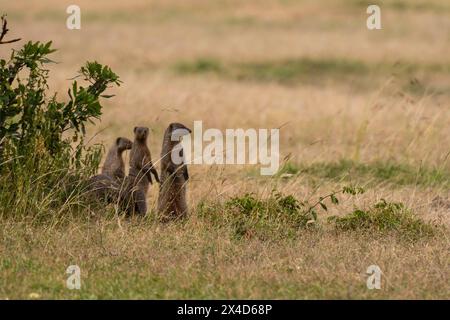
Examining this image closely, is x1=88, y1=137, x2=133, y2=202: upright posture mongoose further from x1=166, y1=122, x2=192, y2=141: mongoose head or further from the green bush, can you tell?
x1=166, y1=122, x2=192, y2=141: mongoose head

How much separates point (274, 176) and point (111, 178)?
7.93 feet

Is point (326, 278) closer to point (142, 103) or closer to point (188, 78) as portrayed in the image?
point (142, 103)

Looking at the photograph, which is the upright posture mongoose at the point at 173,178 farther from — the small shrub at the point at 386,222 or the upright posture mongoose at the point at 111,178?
the small shrub at the point at 386,222

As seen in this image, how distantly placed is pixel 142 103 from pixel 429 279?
10.9 meters

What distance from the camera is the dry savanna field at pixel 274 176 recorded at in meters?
7.62

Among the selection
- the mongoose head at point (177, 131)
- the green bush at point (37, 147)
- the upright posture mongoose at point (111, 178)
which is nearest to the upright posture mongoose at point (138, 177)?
the upright posture mongoose at point (111, 178)

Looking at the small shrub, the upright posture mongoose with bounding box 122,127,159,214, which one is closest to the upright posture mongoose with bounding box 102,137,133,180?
the upright posture mongoose with bounding box 122,127,159,214

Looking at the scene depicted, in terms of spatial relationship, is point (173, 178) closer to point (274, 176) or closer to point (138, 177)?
point (138, 177)

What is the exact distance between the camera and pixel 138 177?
9.84m

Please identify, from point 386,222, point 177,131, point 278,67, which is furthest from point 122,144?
point 278,67

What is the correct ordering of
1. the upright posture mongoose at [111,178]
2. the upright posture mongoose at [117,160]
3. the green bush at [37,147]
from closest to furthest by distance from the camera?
the green bush at [37,147], the upright posture mongoose at [111,178], the upright posture mongoose at [117,160]

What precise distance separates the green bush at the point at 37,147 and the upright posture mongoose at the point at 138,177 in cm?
43

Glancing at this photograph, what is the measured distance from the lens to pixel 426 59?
2445 centimetres
